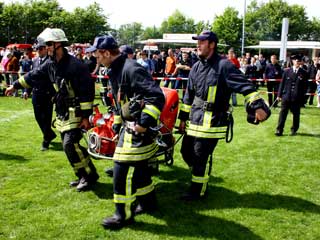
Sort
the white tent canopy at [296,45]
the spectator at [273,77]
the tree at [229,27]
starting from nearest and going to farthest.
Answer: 1. the spectator at [273,77]
2. the white tent canopy at [296,45]
3. the tree at [229,27]

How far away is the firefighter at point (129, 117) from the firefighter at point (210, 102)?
0.76 m

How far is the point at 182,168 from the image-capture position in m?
6.70

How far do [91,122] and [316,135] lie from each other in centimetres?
654

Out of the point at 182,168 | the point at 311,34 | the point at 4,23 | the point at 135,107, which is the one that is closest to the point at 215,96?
the point at 135,107

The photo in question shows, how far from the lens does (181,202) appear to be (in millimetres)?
5188

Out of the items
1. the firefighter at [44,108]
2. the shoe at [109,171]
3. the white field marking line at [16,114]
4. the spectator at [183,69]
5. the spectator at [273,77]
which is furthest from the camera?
the spectator at [183,69]

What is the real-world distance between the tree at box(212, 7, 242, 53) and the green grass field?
2634 inches

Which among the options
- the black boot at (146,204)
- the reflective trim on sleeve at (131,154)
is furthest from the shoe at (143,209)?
the reflective trim on sleeve at (131,154)

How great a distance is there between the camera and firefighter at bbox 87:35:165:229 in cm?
398

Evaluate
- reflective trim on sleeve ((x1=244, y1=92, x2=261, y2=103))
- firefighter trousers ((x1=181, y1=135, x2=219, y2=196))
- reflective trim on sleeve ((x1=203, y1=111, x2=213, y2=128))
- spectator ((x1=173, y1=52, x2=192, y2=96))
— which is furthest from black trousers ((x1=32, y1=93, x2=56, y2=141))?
spectator ((x1=173, y1=52, x2=192, y2=96))

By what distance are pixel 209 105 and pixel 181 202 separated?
4.43 feet

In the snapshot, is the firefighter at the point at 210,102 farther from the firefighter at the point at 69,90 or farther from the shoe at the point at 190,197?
the firefighter at the point at 69,90

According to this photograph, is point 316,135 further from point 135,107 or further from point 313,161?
point 135,107

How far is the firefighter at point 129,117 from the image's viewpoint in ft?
13.0
